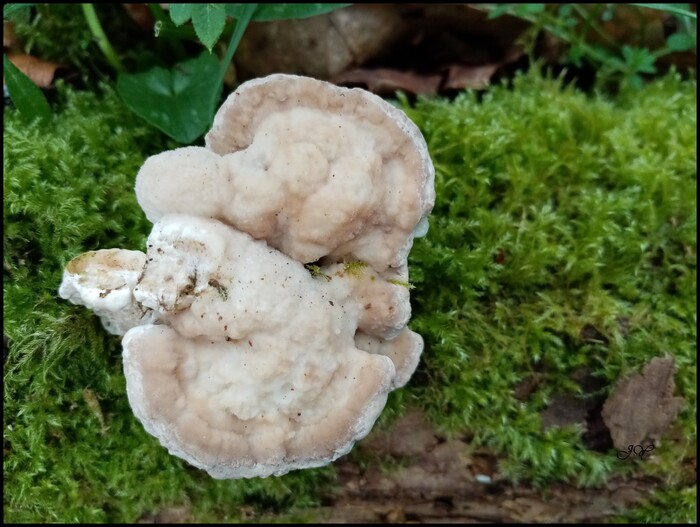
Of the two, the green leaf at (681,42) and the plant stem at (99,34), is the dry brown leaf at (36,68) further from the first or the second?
the green leaf at (681,42)

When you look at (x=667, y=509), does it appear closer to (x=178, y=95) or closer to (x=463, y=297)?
(x=463, y=297)

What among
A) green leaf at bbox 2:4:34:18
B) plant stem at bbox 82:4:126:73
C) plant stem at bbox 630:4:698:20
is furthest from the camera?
plant stem at bbox 82:4:126:73

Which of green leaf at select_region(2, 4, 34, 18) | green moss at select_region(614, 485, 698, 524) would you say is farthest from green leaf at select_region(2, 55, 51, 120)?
green moss at select_region(614, 485, 698, 524)

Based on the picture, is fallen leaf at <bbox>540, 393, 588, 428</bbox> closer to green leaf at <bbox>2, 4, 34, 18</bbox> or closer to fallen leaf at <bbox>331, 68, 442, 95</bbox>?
fallen leaf at <bbox>331, 68, 442, 95</bbox>

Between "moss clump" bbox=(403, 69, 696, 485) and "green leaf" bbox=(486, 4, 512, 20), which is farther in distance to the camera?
"green leaf" bbox=(486, 4, 512, 20)

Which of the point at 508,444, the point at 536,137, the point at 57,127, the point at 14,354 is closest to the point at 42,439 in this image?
the point at 14,354

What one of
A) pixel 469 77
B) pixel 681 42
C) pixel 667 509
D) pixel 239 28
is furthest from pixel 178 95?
pixel 667 509

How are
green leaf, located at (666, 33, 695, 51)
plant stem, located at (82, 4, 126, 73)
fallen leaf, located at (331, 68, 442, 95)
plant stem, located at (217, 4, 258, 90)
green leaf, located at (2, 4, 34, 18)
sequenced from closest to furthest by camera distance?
green leaf, located at (2, 4, 34, 18), plant stem, located at (217, 4, 258, 90), plant stem, located at (82, 4, 126, 73), fallen leaf, located at (331, 68, 442, 95), green leaf, located at (666, 33, 695, 51)

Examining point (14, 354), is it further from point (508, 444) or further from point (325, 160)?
point (508, 444)
